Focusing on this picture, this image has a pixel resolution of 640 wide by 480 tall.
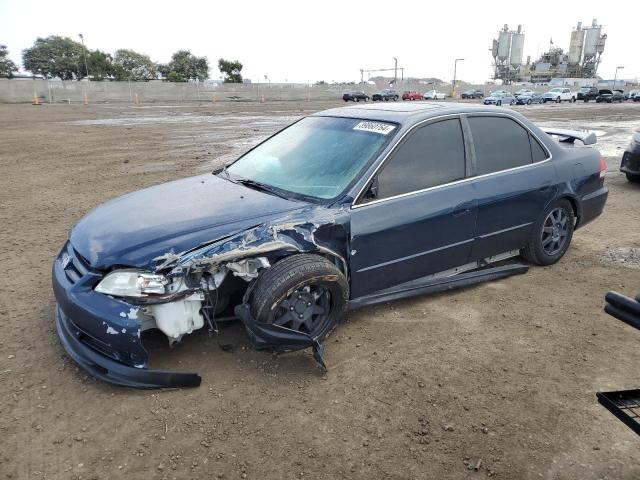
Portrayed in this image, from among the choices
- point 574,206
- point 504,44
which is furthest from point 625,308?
point 504,44

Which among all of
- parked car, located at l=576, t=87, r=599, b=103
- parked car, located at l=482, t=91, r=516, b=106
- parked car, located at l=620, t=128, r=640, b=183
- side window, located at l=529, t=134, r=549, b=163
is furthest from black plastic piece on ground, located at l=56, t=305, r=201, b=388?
parked car, located at l=576, t=87, r=599, b=103

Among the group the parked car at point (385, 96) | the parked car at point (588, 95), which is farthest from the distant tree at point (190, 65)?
the parked car at point (588, 95)

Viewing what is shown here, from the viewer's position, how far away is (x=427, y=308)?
3.91 metres

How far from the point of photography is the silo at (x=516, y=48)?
335 ft

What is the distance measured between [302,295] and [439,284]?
1.33 m

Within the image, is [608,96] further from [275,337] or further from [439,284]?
[275,337]

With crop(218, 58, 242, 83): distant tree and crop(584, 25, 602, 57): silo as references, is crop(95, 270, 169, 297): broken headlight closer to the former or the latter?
crop(218, 58, 242, 83): distant tree

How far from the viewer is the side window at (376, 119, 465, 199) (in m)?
3.50

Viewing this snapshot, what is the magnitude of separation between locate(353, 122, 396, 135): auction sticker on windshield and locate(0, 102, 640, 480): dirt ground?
143 cm

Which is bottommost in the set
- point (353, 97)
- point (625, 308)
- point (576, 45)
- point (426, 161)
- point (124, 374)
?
point (124, 374)

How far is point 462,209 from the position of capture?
12.4 feet

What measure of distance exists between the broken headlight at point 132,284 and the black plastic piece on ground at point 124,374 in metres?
0.41

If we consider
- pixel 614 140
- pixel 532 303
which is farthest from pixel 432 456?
pixel 614 140

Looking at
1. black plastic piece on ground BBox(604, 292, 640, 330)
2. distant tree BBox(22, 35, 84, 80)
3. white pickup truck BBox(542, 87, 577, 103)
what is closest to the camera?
black plastic piece on ground BBox(604, 292, 640, 330)
